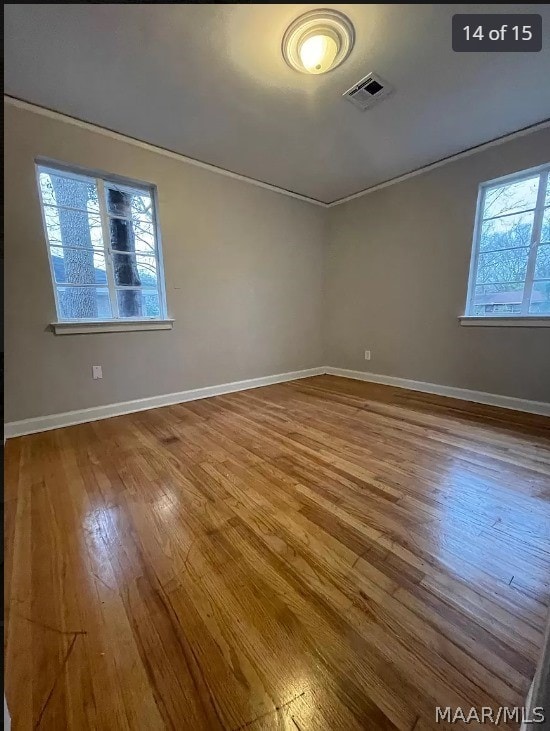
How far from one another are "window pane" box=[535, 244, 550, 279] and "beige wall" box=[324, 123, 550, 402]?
1.64 ft

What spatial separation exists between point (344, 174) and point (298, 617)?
391 centimetres

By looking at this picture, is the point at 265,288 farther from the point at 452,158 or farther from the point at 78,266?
the point at 452,158

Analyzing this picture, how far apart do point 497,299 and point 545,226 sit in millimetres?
681

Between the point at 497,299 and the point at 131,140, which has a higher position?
the point at 131,140

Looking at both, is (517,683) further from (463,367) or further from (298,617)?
(463,367)

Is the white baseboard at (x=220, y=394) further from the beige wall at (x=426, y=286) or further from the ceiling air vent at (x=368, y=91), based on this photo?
the ceiling air vent at (x=368, y=91)

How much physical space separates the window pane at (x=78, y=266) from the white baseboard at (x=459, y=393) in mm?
3272

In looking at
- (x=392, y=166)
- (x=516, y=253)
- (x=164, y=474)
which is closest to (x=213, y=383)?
(x=164, y=474)

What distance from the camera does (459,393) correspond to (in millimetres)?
3076

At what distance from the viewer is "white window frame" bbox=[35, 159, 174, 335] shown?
234 cm

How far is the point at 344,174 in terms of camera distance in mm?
3281

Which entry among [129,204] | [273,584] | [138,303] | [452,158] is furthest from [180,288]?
[452,158]

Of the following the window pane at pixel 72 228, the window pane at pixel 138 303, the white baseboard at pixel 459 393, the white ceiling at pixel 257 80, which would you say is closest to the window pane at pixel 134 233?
the window pane at pixel 72 228

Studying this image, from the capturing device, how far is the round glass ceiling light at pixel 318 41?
158cm
